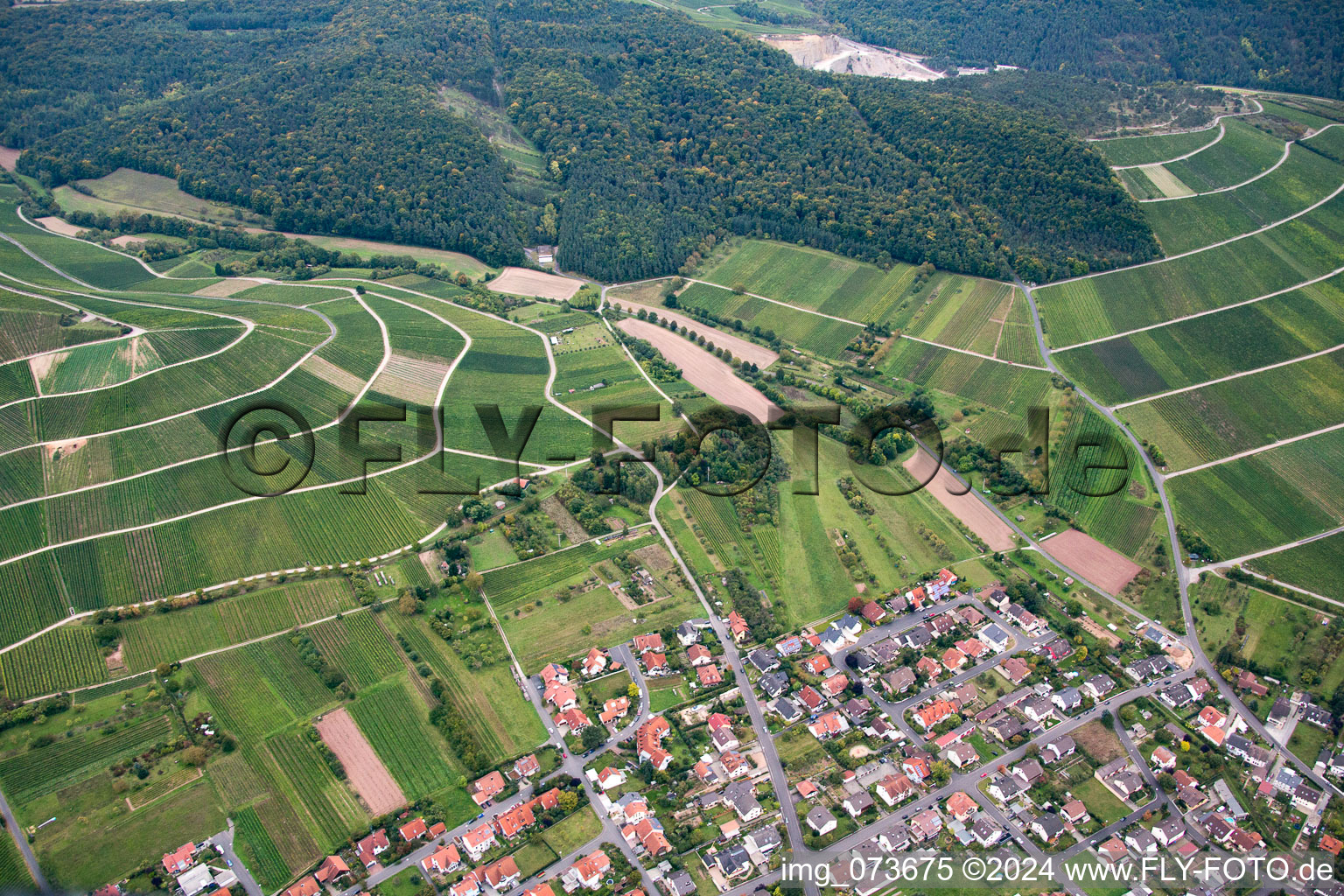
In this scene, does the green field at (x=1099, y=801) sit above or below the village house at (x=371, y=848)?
above

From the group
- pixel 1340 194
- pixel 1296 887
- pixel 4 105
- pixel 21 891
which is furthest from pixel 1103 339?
pixel 4 105

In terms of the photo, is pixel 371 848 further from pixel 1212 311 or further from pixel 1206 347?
pixel 1212 311

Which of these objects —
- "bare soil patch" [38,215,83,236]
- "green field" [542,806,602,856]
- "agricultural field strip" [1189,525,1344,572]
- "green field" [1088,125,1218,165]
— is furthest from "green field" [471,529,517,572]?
"green field" [1088,125,1218,165]

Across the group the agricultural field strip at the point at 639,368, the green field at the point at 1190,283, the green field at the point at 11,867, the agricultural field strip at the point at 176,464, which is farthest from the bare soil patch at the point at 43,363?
the green field at the point at 1190,283

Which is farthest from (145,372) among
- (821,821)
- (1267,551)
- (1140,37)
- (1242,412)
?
(1140,37)

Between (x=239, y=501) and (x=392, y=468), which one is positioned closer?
(x=239, y=501)

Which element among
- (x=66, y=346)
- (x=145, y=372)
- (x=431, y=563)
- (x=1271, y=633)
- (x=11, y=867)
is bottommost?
(x=11, y=867)

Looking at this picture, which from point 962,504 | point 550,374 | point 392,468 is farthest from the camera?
point 550,374

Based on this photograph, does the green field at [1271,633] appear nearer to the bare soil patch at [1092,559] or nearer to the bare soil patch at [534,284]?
the bare soil patch at [1092,559]
